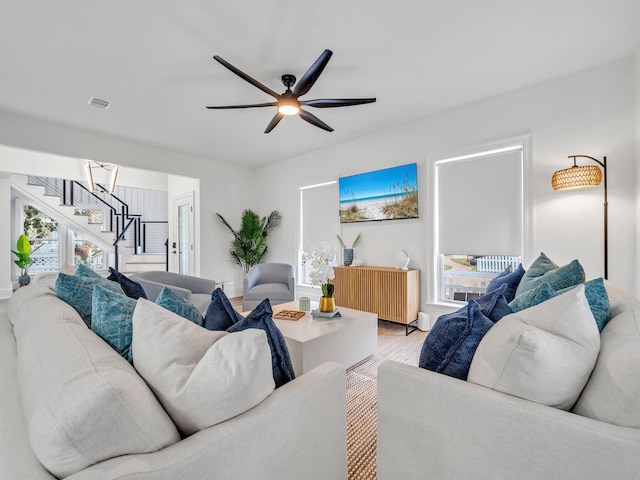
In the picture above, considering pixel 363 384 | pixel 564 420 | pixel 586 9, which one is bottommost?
pixel 363 384

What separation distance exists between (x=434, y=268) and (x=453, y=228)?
0.53m

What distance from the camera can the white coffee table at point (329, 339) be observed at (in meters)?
2.10

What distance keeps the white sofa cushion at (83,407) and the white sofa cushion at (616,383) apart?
1.08 meters

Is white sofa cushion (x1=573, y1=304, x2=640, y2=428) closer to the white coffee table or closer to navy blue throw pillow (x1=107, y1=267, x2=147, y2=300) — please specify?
the white coffee table

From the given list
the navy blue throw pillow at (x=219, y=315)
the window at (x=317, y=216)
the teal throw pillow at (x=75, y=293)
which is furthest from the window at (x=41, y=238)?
the navy blue throw pillow at (x=219, y=315)

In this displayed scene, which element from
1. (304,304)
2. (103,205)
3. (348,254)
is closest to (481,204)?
(348,254)

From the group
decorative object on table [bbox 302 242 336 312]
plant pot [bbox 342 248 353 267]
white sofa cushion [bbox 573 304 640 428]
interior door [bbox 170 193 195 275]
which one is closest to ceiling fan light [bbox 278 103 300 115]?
decorative object on table [bbox 302 242 336 312]

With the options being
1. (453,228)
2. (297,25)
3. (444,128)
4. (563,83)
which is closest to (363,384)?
(453,228)

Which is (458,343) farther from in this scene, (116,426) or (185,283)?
(185,283)

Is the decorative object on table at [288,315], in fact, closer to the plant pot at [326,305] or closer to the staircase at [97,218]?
the plant pot at [326,305]

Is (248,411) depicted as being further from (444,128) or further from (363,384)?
(444,128)

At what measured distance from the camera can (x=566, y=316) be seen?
0.89m

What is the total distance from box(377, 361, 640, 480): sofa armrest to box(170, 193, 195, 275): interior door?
17.3 feet

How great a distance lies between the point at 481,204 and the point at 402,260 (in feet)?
3.59
